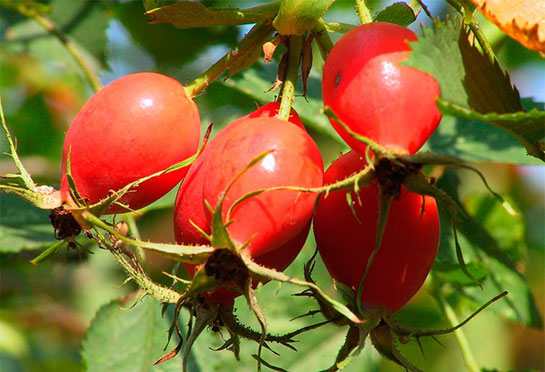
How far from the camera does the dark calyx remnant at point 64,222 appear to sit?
1.36 meters

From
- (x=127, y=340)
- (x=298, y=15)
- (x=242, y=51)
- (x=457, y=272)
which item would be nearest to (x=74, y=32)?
(x=127, y=340)

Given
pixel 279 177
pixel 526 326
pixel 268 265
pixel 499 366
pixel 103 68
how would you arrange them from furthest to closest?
pixel 499 366, pixel 103 68, pixel 526 326, pixel 268 265, pixel 279 177

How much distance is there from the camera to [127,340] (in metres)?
1.90

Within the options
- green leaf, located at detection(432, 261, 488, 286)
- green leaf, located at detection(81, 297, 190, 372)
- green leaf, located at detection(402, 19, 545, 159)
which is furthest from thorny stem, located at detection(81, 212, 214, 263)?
green leaf, located at detection(432, 261, 488, 286)

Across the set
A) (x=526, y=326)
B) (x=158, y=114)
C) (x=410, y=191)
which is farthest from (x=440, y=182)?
(x=158, y=114)

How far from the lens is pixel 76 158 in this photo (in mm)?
1287

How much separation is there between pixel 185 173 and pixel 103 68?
115 cm

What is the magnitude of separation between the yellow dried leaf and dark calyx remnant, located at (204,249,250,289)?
1.91ft

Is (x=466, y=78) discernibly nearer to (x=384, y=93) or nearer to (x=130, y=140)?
(x=384, y=93)

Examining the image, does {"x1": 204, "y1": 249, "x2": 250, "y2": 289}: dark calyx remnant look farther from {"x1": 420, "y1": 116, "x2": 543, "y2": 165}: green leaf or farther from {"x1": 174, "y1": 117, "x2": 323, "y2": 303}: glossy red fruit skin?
{"x1": 420, "y1": 116, "x2": 543, "y2": 165}: green leaf

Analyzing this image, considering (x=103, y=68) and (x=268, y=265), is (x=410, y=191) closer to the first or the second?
(x=268, y=265)

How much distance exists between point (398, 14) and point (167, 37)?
4.07ft

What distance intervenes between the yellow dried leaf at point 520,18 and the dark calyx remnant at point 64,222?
2.65 feet

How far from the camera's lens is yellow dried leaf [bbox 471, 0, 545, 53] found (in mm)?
1237
